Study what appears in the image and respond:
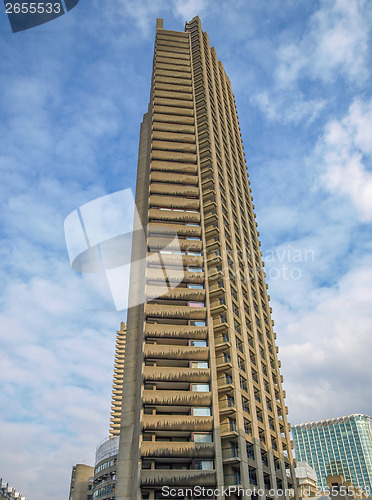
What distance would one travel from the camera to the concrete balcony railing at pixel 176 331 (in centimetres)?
5016

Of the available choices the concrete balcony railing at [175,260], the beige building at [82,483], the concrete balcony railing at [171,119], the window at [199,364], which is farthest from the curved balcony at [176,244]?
the beige building at [82,483]

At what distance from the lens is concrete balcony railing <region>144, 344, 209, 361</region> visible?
4847cm

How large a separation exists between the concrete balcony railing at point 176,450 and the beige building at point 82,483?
337 feet

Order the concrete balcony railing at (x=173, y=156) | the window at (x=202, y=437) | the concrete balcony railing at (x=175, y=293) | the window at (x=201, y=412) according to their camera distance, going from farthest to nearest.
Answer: the concrete balcony railing at (x=173, y=156) → the concrete balcony railing at (x=175, y=293) → the window at (x=201, y=412) → the window at (x=202, y=437)

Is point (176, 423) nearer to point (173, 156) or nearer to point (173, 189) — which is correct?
point (173, 189)

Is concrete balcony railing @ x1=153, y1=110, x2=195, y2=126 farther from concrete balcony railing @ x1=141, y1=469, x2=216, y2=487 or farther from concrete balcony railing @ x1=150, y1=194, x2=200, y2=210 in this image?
concrete balcony railing @ x1=141, y1=469, x2=216, y2=487

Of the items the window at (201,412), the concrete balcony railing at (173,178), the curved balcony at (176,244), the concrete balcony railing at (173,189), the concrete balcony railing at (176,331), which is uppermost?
the concrete balcony railing at (173,178)

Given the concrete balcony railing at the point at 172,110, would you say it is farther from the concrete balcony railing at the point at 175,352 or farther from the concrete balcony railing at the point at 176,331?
the concrete balcony railing at the point at 175,352

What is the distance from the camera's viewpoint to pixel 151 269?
5584 centimetres

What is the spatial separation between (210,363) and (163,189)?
27708 millimetres

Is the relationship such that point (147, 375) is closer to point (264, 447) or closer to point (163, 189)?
point (264, 447)

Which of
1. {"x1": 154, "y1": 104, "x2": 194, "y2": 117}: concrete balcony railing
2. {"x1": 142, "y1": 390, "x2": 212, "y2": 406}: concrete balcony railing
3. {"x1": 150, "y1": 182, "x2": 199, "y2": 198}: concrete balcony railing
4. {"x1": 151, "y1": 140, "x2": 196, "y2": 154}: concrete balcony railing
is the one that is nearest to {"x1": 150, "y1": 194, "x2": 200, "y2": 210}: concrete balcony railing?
{"x1": 150, "y1": 182, "x2": 199, "y2": 198}: concrete balcony railing

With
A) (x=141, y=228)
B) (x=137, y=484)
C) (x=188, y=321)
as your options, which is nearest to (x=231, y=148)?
(x=141, y=228)

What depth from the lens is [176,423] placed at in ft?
144
